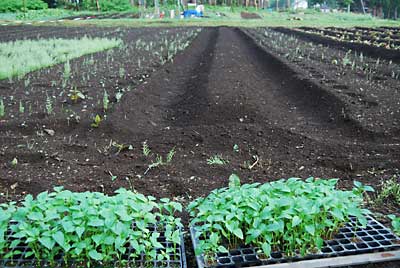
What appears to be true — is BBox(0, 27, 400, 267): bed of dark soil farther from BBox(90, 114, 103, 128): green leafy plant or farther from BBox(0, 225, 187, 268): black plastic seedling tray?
BBox(0, 225, 187, 268): black plastic seedling tray

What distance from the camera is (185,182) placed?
13.0 feet

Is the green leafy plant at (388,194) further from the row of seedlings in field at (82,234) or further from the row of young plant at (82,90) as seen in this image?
the row of young plant at (82,90)

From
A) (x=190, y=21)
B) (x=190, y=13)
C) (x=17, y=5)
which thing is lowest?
(x=190, y=21)

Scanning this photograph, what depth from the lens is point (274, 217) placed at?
8.52ft

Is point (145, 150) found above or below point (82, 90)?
below

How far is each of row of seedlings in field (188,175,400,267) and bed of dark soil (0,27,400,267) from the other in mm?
310

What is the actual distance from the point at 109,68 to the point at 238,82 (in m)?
3.73

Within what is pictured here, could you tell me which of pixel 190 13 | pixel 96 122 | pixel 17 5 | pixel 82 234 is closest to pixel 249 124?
pixel 96 122

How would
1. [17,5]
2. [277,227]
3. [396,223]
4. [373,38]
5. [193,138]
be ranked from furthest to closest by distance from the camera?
1. [17,5]
2. [373,38]
3. [193,138]
4. [396,223]
5. [277,227]

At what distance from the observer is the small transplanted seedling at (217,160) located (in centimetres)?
442

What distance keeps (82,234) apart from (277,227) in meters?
1.12

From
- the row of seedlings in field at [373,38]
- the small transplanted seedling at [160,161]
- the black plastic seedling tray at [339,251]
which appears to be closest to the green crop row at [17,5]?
the row of seedlings in field at [373,38]

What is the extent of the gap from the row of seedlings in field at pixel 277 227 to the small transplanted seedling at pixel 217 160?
5.16ft

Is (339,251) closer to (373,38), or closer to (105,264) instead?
(105,264)
